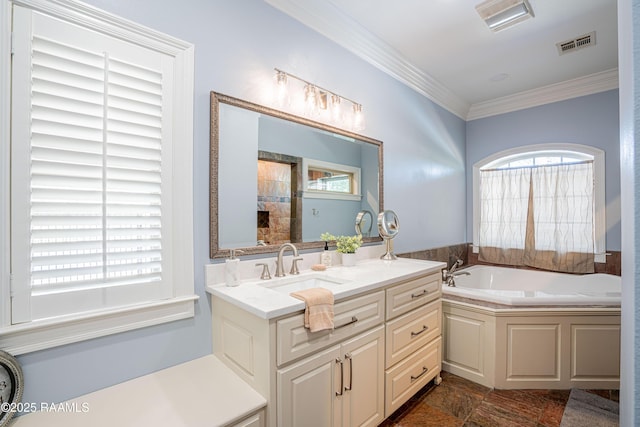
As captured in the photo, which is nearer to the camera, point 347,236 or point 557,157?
point 347,236

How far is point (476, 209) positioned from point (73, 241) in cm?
419

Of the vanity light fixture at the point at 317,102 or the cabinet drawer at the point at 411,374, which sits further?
the vanity light fixture at the point at 317,102

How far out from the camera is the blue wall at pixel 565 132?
3181 mm

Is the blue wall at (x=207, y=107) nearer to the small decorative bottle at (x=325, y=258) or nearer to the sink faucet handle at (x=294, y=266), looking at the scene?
the sink faucet handle at (x=294, y=266)

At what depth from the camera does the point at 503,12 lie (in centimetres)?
216

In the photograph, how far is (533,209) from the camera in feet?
11.9

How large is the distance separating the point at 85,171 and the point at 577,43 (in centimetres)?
369

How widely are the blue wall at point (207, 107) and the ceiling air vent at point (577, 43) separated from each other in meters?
1.26

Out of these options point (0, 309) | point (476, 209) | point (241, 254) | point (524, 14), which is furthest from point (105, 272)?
point (476, 209)

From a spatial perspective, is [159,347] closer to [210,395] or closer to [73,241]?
[210,395]

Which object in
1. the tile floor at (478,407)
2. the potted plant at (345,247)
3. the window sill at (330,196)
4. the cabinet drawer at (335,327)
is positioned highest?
the window sill at (330,196)

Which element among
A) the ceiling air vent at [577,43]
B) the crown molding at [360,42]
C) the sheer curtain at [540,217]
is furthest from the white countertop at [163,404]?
the sheer curtain at [540,217]

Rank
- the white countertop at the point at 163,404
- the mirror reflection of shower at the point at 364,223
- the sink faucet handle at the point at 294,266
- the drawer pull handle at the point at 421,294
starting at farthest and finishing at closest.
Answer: the mirror reflection of shower at the point at 364,223 → the drawer pull handle at the point at 421,294 → the sink faucet handle at the point at 294,266 → the white countertop at the point at 163,404

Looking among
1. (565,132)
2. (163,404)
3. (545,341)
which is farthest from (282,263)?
(565,132)
